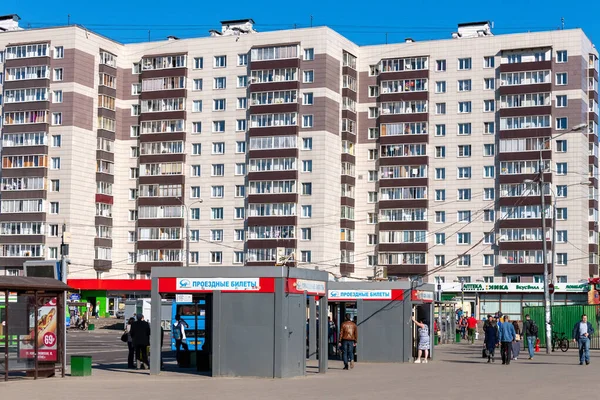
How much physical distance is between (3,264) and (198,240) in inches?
687

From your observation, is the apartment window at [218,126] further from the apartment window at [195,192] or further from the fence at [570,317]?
the fence at [570,317]

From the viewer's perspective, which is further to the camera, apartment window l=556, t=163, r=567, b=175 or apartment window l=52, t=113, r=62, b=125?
apartment window l=52, t=113, r=62, b=125

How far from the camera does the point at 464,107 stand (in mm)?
97938

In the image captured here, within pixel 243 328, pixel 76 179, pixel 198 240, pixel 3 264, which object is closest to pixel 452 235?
pixel 198 240

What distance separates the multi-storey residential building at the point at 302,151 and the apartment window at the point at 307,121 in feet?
0.29

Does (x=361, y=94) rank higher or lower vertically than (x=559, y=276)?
higher

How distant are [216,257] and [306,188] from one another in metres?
10.7

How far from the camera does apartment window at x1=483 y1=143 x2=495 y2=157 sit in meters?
97.1

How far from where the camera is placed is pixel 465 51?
97750 mm

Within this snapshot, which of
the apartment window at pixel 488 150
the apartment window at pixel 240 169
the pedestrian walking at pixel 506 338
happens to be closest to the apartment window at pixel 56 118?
the apartment window at pixel 240 169

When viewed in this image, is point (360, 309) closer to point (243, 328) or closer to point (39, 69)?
point (243, 328)

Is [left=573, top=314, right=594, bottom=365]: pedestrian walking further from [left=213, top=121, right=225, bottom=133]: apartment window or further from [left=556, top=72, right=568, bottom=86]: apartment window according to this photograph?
[left=213, top=121, right=225, bottom=133]: apartment window

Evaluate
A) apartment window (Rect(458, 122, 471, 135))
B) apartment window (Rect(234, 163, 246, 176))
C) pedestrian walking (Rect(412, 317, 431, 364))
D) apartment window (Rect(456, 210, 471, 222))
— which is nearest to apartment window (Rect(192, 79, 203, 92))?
apartment window (Rect(234, 163, 246, 176))

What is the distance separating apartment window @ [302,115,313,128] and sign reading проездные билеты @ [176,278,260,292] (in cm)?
6890
